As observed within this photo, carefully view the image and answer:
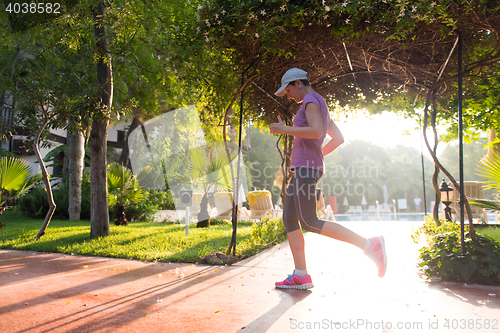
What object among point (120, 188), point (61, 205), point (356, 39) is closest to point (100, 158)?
point (120, 188)

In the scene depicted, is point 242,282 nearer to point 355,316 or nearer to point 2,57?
point 355,316

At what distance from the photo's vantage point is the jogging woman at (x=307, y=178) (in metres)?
2.89

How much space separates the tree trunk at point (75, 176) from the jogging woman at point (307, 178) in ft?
32.8

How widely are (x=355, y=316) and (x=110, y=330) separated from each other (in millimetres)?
1652

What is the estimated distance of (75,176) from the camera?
438 inches

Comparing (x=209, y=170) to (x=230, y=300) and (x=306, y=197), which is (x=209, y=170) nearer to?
(x=306, y=197)

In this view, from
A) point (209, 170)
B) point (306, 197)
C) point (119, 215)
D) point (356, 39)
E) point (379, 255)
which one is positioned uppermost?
point (356, 39)

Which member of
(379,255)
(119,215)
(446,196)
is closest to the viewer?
(379,255)

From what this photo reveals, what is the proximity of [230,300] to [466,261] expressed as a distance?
237 cm

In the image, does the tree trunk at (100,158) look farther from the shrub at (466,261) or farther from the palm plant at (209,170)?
the shrub at (466,261)

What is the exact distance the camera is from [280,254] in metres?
5.23

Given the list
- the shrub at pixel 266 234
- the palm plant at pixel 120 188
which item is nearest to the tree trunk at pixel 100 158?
the shrub at pixel 266 234

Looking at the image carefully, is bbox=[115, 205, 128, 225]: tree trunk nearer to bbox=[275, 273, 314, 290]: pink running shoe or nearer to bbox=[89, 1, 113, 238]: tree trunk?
bbox=[89, 1, 113, 238]: tree trunk

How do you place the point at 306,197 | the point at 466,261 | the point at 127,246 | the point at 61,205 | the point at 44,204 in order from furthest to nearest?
the point at 44,204 < the point at 61,205 < the point at 127,246 < the point at 466,261 < the point at 306,197
